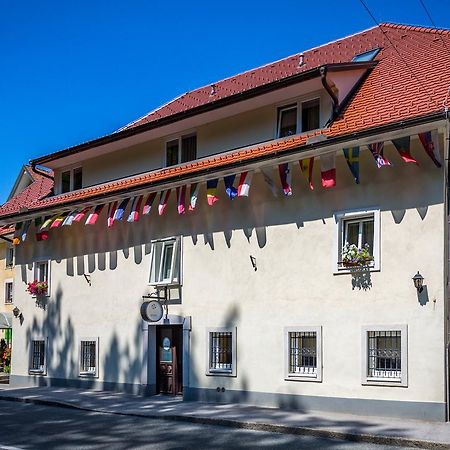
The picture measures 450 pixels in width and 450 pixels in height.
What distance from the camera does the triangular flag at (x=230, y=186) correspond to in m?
18.4

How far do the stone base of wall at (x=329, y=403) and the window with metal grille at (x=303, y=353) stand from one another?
584 millimetres

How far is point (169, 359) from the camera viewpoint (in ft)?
68.7

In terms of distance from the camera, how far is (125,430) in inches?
593

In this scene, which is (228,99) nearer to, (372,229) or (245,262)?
(245,262)

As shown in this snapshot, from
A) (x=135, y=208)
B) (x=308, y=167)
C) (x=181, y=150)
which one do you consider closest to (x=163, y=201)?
(x=135, y=208)

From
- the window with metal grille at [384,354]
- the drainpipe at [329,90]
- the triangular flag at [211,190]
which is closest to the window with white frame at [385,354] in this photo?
the window with metal grille at [384,354]

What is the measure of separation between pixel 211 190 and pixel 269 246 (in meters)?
2.02

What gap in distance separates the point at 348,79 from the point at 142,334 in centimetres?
849

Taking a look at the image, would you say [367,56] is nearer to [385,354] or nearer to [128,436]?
[385,354]

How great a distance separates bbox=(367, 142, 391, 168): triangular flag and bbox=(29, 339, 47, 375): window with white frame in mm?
13086

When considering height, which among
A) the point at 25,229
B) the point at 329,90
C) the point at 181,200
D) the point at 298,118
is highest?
the point at 329,90

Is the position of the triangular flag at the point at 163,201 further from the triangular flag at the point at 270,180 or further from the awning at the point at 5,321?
the awning at the point at 5,321

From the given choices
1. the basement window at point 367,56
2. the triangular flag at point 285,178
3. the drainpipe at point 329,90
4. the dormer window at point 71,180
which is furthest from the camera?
the dormer window at point 71,180

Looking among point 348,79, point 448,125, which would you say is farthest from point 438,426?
point 348,79
